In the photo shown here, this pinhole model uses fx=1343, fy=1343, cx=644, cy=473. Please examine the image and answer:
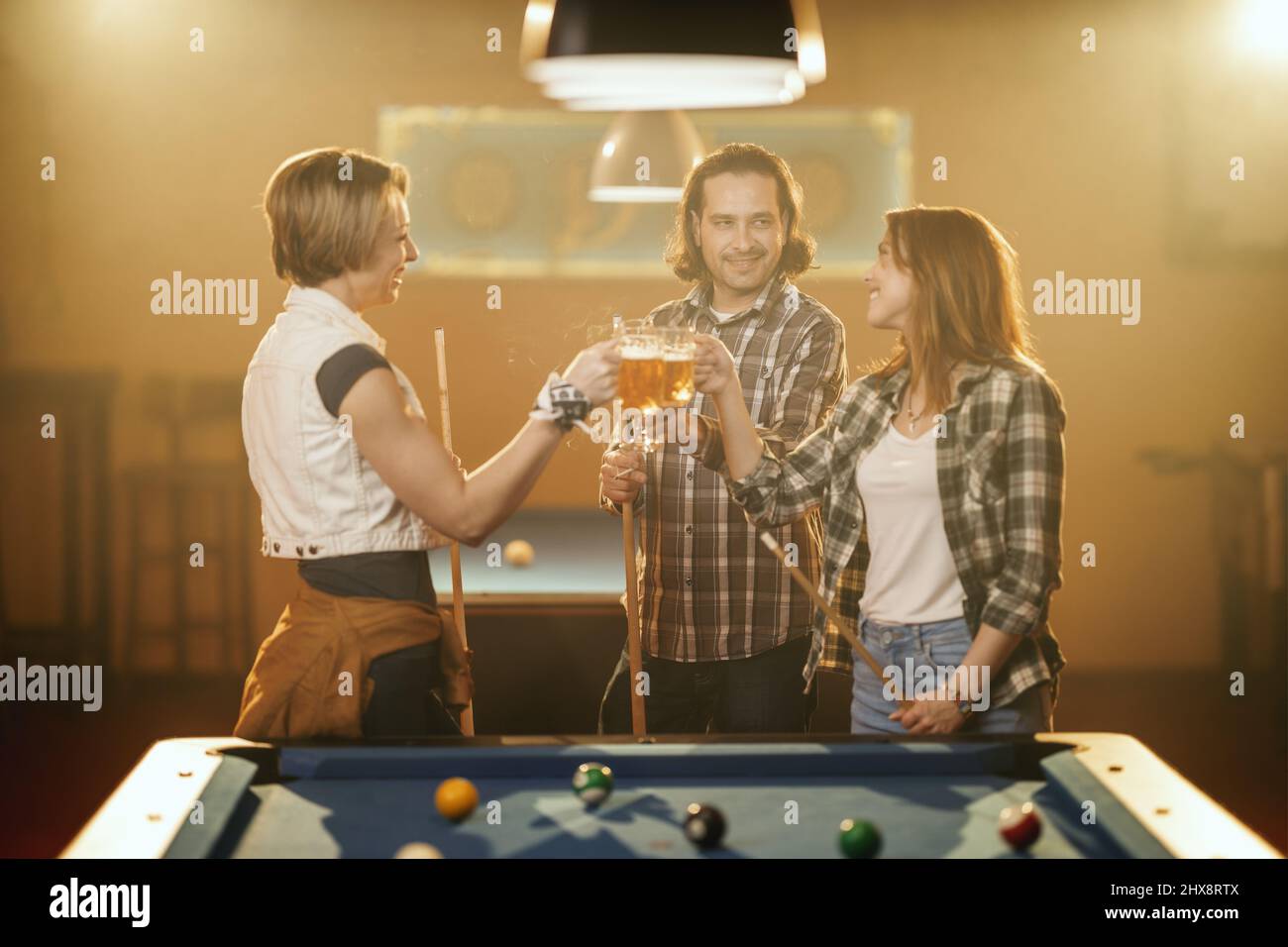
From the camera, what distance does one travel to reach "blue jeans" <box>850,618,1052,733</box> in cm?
239

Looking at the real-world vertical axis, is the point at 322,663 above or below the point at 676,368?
below

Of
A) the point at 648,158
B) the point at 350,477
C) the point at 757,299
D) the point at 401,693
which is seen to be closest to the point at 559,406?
the point at 350,477

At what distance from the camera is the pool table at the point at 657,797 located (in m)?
1.76

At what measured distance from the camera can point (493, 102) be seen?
18.5 feet

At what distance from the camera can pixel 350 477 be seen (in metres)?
2.24

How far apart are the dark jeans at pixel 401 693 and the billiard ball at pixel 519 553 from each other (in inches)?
75.5

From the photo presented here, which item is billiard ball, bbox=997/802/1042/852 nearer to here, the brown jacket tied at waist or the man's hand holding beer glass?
the brown jacket tied at waist

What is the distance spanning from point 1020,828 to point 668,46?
1.17m

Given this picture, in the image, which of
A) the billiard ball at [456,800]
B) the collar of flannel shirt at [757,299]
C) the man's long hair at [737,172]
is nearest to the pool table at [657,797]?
the billiard ball at [456,800]

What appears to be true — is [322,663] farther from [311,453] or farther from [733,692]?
[733,692]

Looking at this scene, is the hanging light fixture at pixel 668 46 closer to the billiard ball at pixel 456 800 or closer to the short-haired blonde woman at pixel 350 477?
the short-haired blonde woman at pixel 350 477
